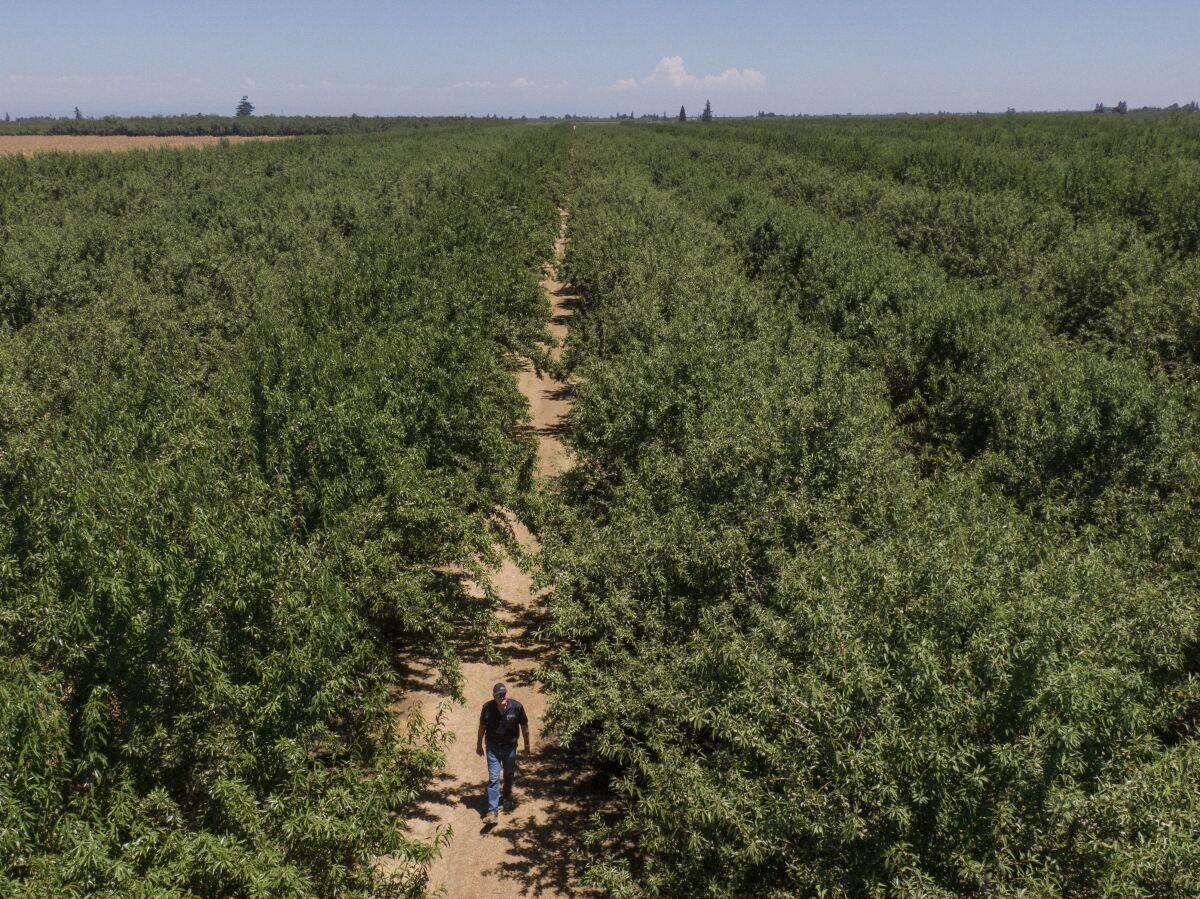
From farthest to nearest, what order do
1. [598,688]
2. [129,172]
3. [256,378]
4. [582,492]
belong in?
[129,172]
[582,492]
[256,378]
[598,688]

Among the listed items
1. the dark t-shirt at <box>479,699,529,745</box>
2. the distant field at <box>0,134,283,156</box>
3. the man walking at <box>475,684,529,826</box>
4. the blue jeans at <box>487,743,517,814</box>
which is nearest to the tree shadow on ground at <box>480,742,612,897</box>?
the blue jeans at <box>487,743,517,814</box>

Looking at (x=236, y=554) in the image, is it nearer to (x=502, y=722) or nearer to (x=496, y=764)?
(x=502, y=722)

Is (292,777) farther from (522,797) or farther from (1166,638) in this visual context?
(1166,638)

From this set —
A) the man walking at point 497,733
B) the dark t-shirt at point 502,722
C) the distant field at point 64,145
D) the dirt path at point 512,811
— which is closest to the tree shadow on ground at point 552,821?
the dirt path at point 512,811

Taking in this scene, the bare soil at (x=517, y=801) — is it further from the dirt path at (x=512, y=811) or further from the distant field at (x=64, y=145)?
the distant field at (x=64, y=145)

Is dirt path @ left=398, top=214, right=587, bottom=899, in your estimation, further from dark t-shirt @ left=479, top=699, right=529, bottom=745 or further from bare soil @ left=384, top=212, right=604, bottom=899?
dark t-shirt @ left=479, top=699, right=529, bottom=745

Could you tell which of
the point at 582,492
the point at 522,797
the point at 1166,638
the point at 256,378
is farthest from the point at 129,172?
the point at 1166,638
